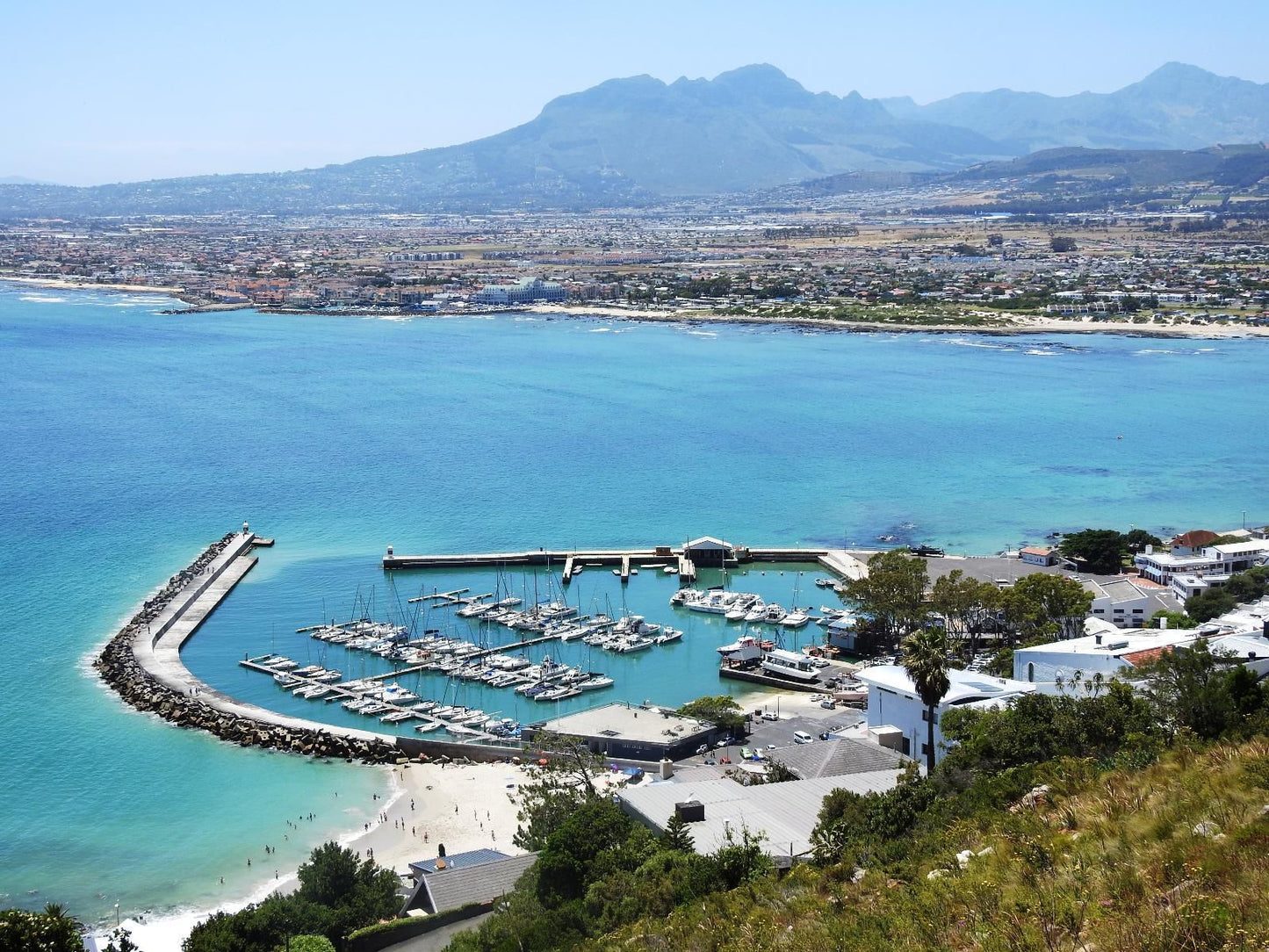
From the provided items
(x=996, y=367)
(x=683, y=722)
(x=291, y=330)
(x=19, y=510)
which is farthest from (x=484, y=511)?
(x=291, y=330)

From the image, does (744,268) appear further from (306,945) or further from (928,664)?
(306,945)

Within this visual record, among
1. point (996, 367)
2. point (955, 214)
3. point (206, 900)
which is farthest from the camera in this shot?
point (955, 214)

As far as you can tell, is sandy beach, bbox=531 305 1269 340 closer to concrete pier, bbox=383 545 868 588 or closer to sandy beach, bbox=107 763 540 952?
concrete pier, bbox=383 545 868 588

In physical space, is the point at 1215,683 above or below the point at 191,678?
above

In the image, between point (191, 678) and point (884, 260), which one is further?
point (884, 260)

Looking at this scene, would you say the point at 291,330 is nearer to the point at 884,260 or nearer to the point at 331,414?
the point at 331,414

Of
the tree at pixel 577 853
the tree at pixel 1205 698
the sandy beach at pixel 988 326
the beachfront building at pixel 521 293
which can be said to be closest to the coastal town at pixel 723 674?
the tree at pixel 1205 698
